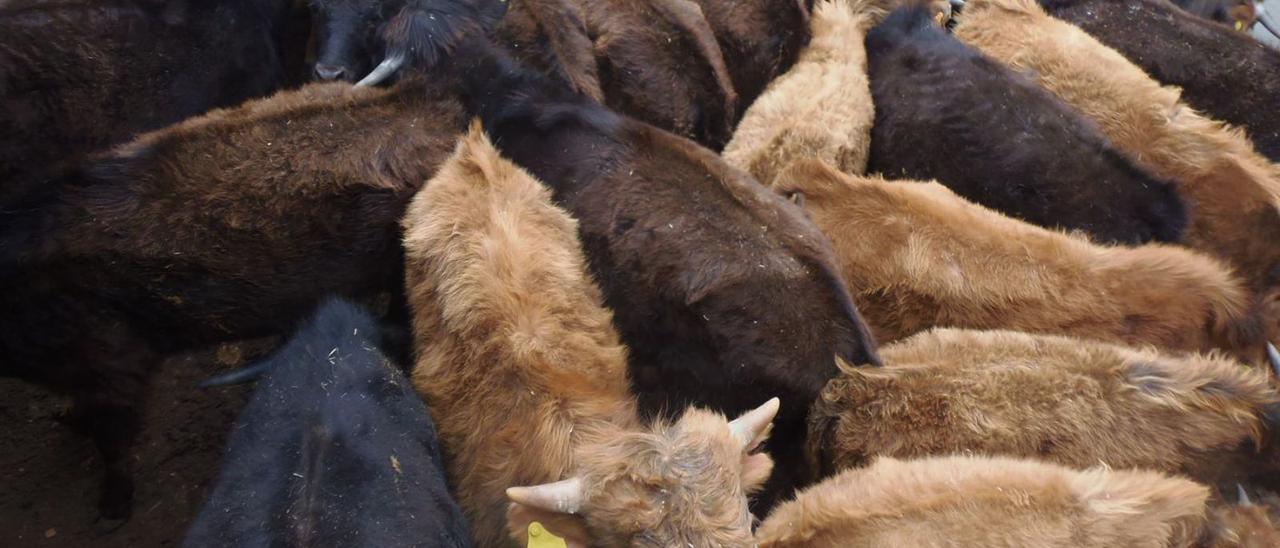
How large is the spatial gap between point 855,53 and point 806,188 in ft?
5.41

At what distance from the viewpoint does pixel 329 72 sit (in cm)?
493

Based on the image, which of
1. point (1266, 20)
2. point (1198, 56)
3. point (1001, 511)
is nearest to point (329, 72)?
point (1001, 511)

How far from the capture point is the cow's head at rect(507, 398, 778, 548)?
2.88m

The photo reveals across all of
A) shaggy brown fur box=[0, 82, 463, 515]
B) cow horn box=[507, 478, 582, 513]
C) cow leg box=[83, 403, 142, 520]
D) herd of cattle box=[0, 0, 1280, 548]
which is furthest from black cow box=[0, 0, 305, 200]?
cow horn box=[507, 478, 582, 513]

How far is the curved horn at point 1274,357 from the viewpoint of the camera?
4.18 m

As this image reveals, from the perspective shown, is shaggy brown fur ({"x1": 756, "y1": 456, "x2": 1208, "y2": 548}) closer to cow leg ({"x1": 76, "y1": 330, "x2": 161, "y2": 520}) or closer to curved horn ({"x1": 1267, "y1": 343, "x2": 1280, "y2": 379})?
curved horn ({"x1": 1267, "y1": 343, "x2": 1280, "y2": 379})

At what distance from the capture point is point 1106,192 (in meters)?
4.93

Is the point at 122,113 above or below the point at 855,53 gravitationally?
below

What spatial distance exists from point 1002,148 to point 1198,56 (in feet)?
6.46

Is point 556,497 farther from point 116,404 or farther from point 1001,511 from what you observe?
point 116,404

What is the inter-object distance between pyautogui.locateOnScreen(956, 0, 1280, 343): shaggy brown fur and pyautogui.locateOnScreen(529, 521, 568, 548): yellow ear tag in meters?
3.60

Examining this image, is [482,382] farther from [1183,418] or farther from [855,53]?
[855,53]

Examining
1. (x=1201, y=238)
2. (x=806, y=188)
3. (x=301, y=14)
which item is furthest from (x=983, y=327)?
(x=301, y=14)

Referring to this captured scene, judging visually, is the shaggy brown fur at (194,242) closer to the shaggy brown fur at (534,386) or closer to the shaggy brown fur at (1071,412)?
the shaggy brown fur at (534,386)
